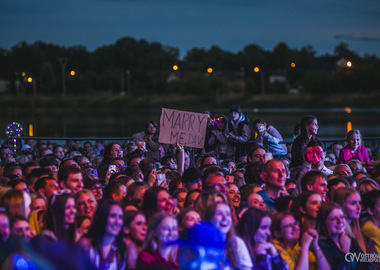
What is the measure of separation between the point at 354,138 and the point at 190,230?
608 cm

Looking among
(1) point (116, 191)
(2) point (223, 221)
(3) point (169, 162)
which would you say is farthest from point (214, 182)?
(3) point (169, 162)

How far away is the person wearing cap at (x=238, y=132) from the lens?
39.2 ft

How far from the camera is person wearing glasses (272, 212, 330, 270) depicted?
17.7 ft

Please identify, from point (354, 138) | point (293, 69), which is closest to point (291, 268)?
point (354, 138)

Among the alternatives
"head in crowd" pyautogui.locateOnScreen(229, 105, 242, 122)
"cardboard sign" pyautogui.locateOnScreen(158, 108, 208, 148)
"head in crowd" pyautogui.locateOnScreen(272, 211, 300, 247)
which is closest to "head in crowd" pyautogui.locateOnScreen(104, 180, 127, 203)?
"head in crowd" pyautogui.locateOnScreen(272, 211, 300, 247)

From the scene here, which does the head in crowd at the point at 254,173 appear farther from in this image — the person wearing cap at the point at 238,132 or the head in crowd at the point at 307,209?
the person wearing cap at the point at 238,132

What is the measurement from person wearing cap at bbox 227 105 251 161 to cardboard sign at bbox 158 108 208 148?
3.43ft

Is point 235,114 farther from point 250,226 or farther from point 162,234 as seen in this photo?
point 162,234

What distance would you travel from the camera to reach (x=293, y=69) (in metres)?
118

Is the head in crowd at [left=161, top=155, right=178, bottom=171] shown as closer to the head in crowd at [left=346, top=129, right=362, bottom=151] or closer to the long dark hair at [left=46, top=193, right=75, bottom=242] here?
the head in crowd at [left=346, top=129, right=362, bottom=151]

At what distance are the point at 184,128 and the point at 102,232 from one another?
6.03 meters

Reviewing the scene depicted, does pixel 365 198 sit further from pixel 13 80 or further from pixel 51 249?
pixel 13 80

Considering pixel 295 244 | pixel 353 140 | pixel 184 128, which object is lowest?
pixel 295 244

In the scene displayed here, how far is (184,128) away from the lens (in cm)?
1115
